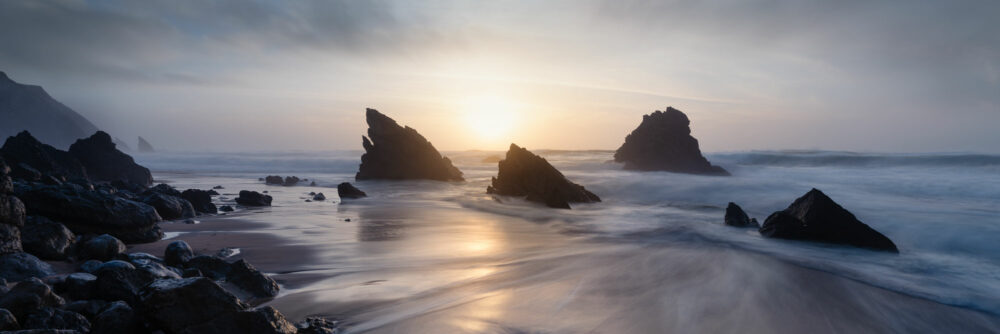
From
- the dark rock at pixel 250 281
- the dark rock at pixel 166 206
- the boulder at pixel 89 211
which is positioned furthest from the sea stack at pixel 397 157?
the dark rock at pixel 250 281

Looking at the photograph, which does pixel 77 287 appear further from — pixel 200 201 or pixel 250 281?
pixel 200 201

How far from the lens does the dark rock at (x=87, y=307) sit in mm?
3367

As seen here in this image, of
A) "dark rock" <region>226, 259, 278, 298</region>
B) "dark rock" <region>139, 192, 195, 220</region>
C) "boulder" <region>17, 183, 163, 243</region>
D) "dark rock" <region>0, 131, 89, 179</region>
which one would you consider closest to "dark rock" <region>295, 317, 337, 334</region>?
"dark rock" <region>226, 259, 278, 298</region>

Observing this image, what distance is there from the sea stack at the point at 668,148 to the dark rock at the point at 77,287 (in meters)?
31.2

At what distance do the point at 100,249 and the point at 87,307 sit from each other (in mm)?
2503

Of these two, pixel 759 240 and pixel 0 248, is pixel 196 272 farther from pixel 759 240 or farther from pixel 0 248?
pixel 759 240

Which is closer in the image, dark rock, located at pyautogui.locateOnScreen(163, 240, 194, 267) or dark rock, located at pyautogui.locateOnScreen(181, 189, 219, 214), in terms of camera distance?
dark rock, located at pyautogui.locateOnScreen(163, 240, 194, 267)

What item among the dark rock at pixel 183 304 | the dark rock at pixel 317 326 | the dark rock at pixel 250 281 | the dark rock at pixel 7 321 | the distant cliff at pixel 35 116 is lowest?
the dark rock at pixel 317 326

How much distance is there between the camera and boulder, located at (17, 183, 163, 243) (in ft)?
20.6

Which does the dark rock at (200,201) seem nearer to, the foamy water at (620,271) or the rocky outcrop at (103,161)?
the foamy water at (620,271)

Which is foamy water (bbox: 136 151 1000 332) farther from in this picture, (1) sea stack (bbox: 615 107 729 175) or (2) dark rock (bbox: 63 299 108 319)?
(1) sea stack (bbox: 615 107 729 175)

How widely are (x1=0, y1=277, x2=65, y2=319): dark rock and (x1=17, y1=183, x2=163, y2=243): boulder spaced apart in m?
3.88

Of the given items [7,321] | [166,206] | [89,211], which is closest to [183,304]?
[7,321]

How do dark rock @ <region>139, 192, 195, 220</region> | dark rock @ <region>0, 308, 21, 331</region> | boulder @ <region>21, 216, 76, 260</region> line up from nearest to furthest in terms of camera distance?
dark rock @ <region>0, 308, 21, 331</region>, boulder @ <region>21, 216, 76, 260</region>, dark rock @ <region>139, 192, 195, 220</region>
